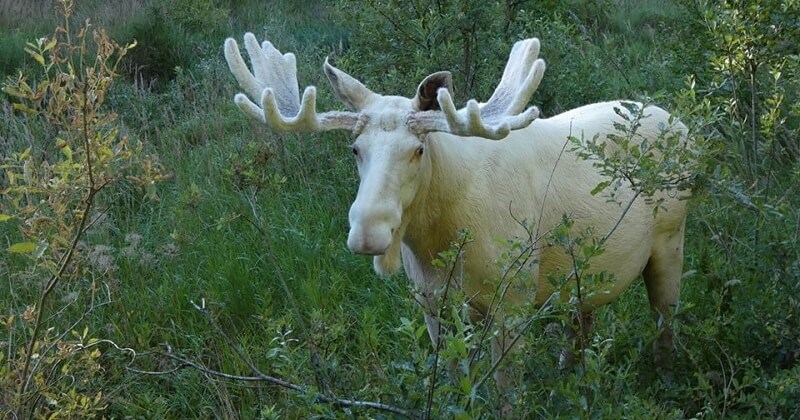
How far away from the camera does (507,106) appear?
13.8ft

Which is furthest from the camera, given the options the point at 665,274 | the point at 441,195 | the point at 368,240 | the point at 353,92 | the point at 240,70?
the point at 665,274

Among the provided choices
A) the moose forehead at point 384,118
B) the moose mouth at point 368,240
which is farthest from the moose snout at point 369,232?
the moose forehead at point 384,118

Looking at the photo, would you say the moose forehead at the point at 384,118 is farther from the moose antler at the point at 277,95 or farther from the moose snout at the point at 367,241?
the moose snout at the point at 367,241

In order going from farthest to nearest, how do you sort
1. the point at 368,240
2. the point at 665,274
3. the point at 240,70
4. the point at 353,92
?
the point at 665,274
the point at 240,70
the point at 353,92
the point at 368,240

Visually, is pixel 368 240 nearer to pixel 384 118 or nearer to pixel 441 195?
pixel 384 118

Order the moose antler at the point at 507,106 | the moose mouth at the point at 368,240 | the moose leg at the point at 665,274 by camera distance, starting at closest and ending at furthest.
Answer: the moose mouth at the point at 368,240, the moose antler at the point at 507,106, the moose leg at the point at 665,274

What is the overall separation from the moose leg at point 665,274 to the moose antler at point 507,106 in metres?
1.34

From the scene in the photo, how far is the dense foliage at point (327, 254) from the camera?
3.76 meters

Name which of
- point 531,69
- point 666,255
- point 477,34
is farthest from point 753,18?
point 477,34

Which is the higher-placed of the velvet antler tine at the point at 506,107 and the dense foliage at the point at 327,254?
the velvet antler tine at the point at 506,107

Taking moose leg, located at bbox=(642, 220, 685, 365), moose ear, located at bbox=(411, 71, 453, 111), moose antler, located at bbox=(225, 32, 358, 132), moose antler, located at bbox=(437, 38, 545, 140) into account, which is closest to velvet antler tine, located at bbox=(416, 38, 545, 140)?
moose antler, located at bbox=(437, 38, 545, 140)

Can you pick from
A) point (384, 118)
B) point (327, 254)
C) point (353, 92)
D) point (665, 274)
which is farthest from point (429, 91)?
point (327, 254)

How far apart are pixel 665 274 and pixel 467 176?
1476 mm

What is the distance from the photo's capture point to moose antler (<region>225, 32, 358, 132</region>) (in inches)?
159
